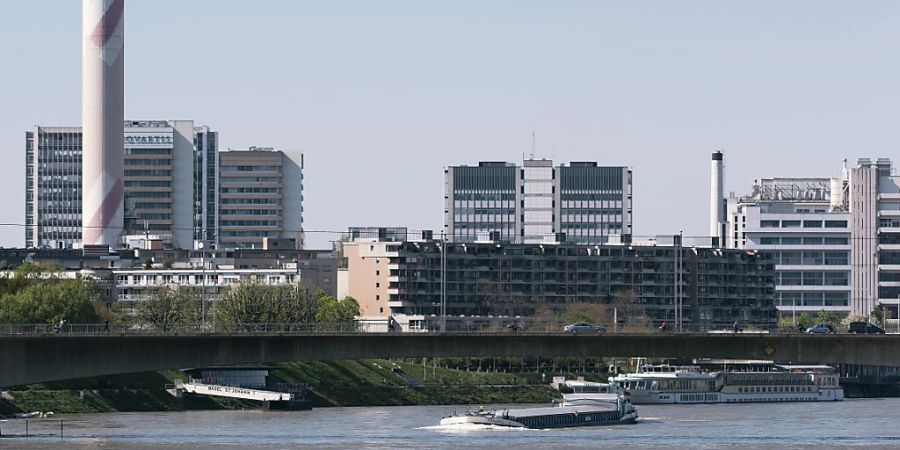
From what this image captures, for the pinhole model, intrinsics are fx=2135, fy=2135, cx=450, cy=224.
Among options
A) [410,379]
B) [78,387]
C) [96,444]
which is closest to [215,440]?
[96,444]

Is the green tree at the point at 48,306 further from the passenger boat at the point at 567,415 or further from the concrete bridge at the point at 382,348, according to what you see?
the concrete bridge at the point at 382,348

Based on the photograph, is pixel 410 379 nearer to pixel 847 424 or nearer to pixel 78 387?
pixel 78 387

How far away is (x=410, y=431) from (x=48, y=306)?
158 feet

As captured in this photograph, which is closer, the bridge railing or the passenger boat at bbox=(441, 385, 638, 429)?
the bridge railing

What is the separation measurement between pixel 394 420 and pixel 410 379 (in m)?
38.1

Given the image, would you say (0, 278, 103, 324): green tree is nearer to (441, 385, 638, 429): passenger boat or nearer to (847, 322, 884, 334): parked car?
(441, 385, 638, 429): passenger boat

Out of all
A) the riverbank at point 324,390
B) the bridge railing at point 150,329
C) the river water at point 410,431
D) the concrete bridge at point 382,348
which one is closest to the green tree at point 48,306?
the bridge railing at point 150,329

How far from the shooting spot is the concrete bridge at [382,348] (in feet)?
374

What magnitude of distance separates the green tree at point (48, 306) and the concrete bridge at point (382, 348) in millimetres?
56298

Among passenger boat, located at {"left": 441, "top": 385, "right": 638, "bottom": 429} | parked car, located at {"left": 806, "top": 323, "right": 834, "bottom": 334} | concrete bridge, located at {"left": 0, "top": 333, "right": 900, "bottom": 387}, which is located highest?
parked car, located at {"left": 806, "top": 323, "right": 834, "bottom": 334}

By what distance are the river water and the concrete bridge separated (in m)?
4.79

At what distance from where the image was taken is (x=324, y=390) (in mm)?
179500

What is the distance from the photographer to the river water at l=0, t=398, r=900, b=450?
122m

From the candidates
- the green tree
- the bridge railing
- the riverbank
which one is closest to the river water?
the riverbank
